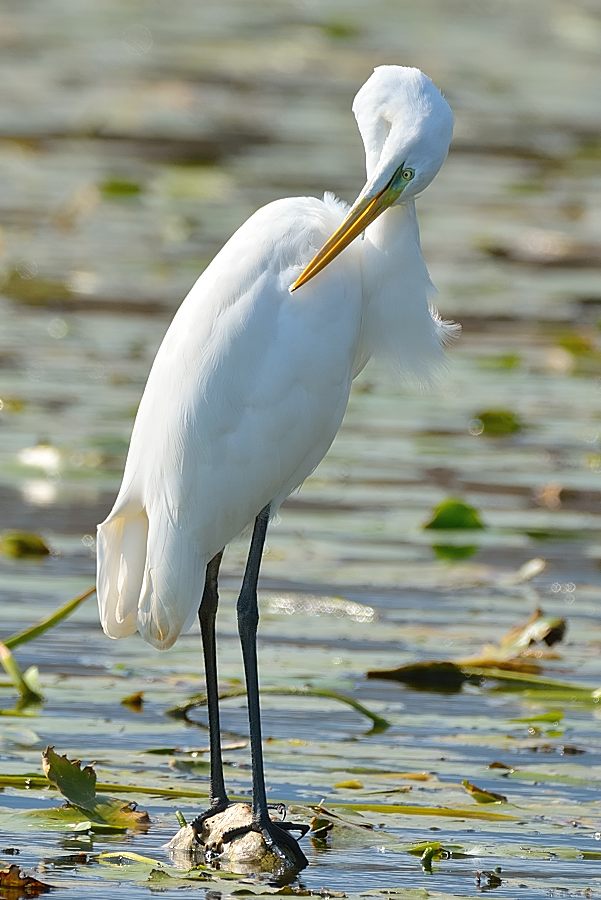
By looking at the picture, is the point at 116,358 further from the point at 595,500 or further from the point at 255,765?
the point at 255,765

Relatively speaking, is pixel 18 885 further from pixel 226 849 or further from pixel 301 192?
pixel 301 192

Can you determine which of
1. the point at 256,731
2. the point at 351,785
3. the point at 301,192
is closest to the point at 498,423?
the point at 351,785

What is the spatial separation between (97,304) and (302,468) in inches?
210

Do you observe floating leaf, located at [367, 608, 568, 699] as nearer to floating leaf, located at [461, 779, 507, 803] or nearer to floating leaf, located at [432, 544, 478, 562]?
floating leaf, located at [461, 779, 507, 803]

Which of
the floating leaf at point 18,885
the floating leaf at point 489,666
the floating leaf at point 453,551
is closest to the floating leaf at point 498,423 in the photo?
the floating leaf at point 453,551

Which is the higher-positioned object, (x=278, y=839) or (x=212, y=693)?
(x=212, y=693)

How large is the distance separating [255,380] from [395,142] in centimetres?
59

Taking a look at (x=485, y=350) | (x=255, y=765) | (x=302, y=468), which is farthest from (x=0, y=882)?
(x=485, y=350)

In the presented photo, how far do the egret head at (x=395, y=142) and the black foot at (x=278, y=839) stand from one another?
1130mm

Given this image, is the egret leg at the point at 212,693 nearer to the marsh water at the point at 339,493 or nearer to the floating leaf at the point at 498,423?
the marsh water at the point at 339,493

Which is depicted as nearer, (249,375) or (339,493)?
(249,375)

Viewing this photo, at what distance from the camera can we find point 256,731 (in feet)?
14.4

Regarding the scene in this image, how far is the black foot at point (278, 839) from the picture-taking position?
420cm

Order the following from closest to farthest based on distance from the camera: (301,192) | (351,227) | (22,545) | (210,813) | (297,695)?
(351,227) < (210,813) < (297,695) < (22,545) < (301,192)
